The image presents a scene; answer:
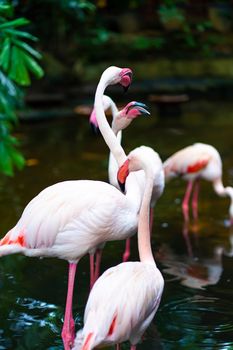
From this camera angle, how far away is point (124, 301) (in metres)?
3.28

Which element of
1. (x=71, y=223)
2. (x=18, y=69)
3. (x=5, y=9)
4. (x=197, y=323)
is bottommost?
(x=197, y=323)

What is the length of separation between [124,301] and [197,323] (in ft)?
3.42

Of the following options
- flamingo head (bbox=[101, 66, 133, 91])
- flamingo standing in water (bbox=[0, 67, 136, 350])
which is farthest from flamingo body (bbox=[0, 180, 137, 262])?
flamingo head (bbox=[101, 66, 133, 91])

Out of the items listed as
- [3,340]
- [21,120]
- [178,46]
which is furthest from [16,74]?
[178,46]

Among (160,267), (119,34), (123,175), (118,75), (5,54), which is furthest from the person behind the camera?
(119,34)

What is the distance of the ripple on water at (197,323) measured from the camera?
12.8 feet

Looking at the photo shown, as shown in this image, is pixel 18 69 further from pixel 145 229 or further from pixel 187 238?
pixel 187 238

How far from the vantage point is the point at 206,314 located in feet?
14.2

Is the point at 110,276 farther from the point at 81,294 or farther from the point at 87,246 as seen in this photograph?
the point at 81,294

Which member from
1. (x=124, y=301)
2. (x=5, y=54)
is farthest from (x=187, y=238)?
(x=124, y=301)

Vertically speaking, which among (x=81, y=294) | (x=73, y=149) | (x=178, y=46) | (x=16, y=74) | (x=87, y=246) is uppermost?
(x=16, y=74)

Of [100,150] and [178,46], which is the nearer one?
[100,150]

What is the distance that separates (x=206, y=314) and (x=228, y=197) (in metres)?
2.91

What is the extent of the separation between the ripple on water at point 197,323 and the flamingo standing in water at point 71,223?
0.58m
